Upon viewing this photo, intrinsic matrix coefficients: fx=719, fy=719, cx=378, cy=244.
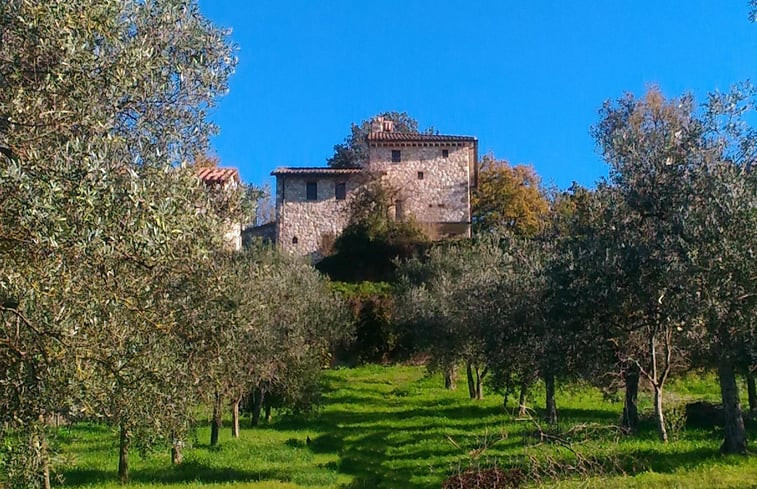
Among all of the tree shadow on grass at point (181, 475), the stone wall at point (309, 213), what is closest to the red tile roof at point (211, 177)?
the tree shadow on grass at point (181, 475)

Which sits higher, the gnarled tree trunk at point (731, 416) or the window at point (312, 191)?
the window at point (312, 191)

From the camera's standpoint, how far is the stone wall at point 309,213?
66.7 m

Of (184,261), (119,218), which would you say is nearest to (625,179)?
(184,261)

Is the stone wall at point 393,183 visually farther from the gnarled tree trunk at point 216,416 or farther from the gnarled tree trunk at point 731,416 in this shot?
the gnarled tree trunk at point 731,416

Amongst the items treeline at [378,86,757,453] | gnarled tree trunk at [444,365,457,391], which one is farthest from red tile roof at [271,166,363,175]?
treeline at [378,86,757,453]

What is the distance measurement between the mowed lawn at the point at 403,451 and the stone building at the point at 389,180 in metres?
33.7

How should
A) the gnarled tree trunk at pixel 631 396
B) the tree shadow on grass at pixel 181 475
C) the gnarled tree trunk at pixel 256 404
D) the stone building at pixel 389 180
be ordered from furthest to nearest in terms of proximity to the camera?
the stone building at pixel 389 180, the gnarled tree trunk at pixel 256 404, the gnarled tree trunk at pixel 631 396, the tree shadow on grass at pixel 181 475

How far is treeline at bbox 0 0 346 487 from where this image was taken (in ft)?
22.5

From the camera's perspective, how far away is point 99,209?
6.81m

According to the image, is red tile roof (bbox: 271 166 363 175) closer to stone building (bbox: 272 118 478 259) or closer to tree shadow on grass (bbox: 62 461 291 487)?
stone building (bbox: 272 118 478 259)

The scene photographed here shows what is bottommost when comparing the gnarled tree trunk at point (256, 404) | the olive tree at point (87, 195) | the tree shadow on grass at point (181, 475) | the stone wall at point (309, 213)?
the tree shadow on grass at point (181, 475)

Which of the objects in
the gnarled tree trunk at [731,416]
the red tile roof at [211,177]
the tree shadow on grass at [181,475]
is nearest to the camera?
the red tile roof at [211,177]

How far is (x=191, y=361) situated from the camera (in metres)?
12.6

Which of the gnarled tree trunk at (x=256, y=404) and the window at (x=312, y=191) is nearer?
the gnarled tree trunk at (x=256, y=404)
